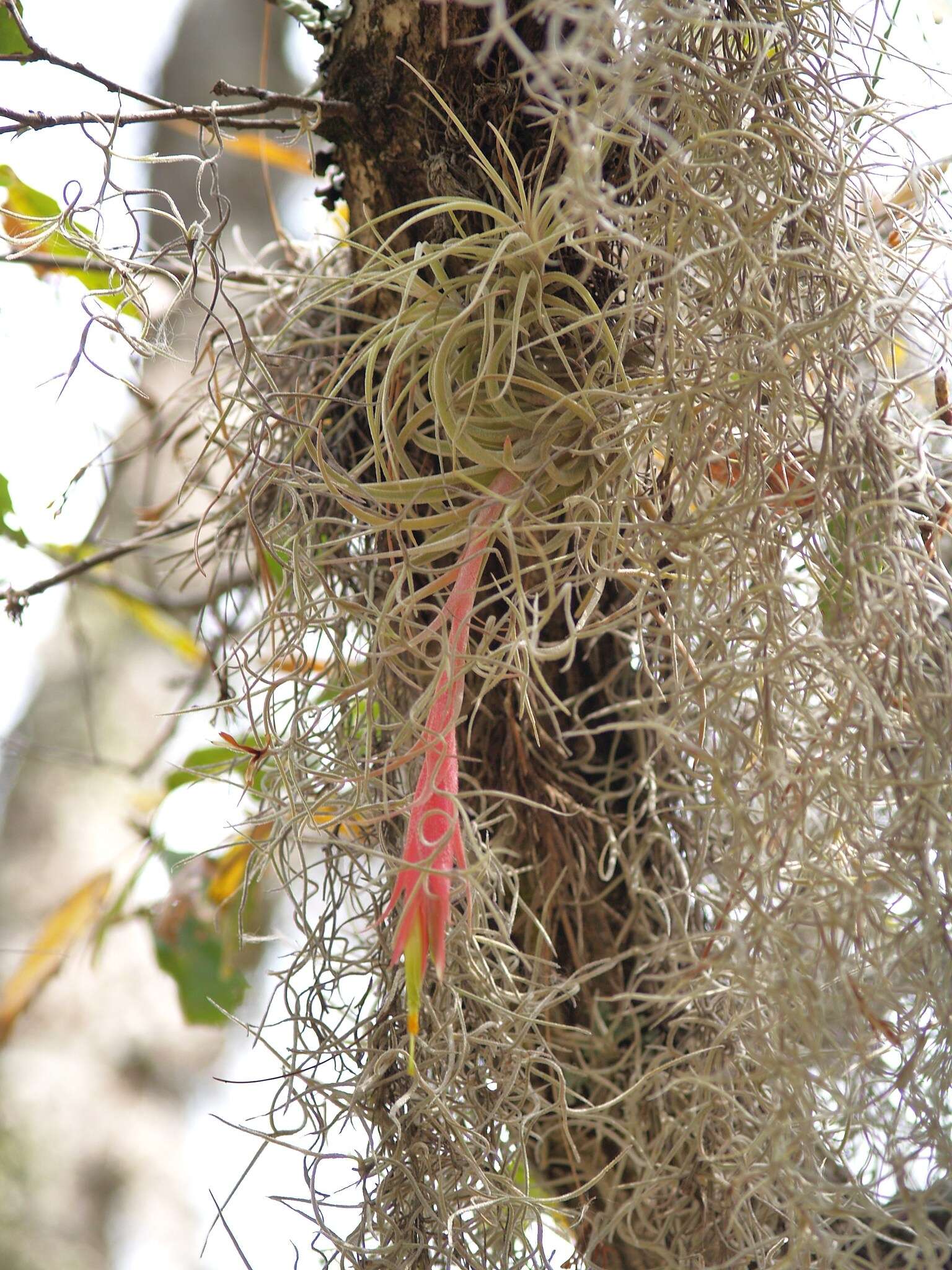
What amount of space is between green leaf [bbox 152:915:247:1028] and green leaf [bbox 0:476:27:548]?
29 cm

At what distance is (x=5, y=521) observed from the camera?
0.68 m

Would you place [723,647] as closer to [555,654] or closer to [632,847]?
[555,654]

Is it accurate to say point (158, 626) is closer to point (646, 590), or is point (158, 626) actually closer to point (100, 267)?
point (100, 267)

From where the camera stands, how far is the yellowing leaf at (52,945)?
0.90m

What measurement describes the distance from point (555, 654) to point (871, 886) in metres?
0.14

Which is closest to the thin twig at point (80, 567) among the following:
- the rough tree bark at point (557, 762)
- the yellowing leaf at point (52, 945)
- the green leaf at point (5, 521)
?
the green leaf at point (5, 521)

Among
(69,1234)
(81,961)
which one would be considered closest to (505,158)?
(81,961)

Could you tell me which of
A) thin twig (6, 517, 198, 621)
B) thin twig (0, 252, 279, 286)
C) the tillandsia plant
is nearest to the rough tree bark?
the tillandsia plant

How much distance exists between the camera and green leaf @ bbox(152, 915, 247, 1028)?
721 millimetres

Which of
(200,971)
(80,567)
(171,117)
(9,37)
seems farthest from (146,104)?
(200,971)

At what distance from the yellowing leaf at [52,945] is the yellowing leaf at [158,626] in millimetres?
213

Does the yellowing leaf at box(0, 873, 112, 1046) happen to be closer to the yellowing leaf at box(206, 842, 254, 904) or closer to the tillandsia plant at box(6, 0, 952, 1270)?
the yellowing leaf at box(206, 842, 254, 904)

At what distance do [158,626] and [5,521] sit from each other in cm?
27

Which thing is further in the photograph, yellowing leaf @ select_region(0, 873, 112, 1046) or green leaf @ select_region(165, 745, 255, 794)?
yellowing leaf @ select_region(0, 873, 112, 1046)
